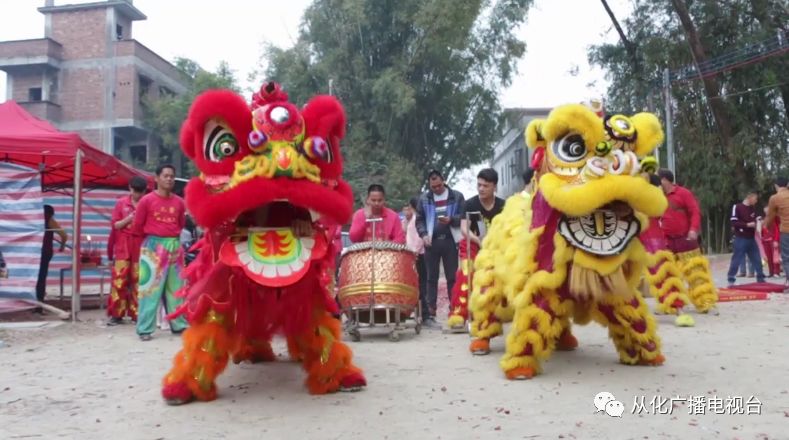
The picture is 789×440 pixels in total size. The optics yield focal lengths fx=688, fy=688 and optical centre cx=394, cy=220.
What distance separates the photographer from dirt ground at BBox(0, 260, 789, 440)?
3543mm

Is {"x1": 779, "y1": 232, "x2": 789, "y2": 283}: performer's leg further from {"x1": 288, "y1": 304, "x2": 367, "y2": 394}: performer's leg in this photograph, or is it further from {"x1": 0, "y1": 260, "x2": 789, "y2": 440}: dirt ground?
{"x1": 288, "y1": 304, "x2": 367, "y2": 394}: performer's leg

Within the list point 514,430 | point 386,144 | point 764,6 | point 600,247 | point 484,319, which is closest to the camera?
point 514,430

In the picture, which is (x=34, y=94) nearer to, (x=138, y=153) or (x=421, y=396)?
(x=138, y=153)

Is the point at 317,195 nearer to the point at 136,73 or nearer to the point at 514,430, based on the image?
the point at 514,430

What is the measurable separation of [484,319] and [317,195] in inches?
91.3

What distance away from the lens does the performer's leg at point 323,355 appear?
4.22 m

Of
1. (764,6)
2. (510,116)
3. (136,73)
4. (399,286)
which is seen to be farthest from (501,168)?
(399,286)

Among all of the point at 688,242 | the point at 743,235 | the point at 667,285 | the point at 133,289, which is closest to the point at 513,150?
the point at 743,235

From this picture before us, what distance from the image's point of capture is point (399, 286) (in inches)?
262

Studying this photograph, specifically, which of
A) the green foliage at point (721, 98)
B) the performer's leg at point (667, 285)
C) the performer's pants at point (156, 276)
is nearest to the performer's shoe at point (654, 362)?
the performer's leg at point (667, 285)

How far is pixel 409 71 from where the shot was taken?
24.8m

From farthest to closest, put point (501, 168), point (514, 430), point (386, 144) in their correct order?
point (501, 168) → point (386, 144) → point (514, 430)

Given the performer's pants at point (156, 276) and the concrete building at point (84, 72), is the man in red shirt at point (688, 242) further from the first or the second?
the concrete building at point (84, 72)

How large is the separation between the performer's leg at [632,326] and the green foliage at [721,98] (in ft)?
49.8
